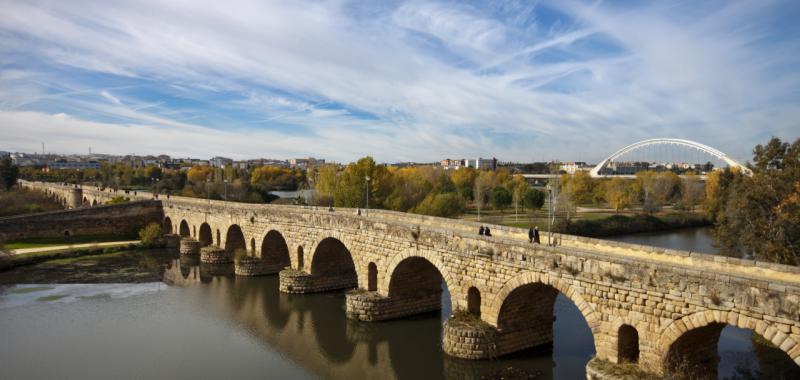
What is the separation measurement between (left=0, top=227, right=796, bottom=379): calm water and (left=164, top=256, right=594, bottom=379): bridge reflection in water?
0.11ft

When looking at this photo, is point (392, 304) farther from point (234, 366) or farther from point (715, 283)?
point (715, 283)

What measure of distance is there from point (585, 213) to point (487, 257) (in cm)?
3856

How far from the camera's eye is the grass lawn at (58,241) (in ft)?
97.0

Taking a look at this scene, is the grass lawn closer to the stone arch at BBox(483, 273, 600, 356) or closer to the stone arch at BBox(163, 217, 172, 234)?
the stone arch at BBox(163, 217, 172, 234)

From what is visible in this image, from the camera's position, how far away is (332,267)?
68.5ft

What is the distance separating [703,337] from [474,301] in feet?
17.5

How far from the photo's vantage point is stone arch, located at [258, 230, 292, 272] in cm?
2367

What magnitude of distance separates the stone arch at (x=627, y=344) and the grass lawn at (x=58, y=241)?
104 ft

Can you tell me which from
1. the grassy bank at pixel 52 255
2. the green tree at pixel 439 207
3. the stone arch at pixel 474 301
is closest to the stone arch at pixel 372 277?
the stone arch at pixel 474 301

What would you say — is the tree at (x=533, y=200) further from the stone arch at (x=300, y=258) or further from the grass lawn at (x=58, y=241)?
the grass lawn at (x=58, y=241)

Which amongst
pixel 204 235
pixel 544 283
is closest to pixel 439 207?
pixel 204 235

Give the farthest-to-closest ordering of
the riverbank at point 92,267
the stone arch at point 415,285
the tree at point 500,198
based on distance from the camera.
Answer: the tree at point 500,198 → the riverbank at point 92,267 → the stone arch at point 415,285

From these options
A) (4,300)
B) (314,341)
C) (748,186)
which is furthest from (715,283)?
(4,300)

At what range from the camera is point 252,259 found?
23688 millimetres
